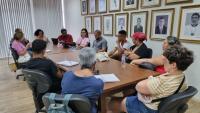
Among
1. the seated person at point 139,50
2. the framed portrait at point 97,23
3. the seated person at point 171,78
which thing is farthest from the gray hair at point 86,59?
the framed portrait at point 97,23

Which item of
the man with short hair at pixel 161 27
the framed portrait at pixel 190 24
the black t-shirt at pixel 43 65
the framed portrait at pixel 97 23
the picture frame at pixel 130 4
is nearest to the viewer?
the black t-shirt at pixel 43 65

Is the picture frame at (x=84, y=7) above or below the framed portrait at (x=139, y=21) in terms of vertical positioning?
above

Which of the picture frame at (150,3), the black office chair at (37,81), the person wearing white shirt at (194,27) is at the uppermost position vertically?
the picture frame at (150,3)

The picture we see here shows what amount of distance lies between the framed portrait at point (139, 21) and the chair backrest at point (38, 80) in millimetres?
2391

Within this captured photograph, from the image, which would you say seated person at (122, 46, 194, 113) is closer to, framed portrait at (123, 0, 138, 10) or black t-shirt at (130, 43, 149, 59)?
black t-shirt at (130, 43, 149, 59)

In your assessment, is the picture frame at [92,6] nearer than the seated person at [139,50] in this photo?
No

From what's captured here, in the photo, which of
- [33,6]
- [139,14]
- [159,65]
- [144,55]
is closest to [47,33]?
[33,6]

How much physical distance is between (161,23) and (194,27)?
2.04 ft

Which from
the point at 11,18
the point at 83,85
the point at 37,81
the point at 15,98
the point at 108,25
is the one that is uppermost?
the point at 11,18

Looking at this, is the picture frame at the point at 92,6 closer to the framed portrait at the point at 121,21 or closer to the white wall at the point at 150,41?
the white wall at the point at 150,41

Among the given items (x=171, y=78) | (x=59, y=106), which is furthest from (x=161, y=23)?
(x=59, y=106)

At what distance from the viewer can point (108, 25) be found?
463cm

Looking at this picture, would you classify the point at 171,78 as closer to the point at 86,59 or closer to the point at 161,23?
the point at 86,59

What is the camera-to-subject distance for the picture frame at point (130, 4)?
3624 mm
